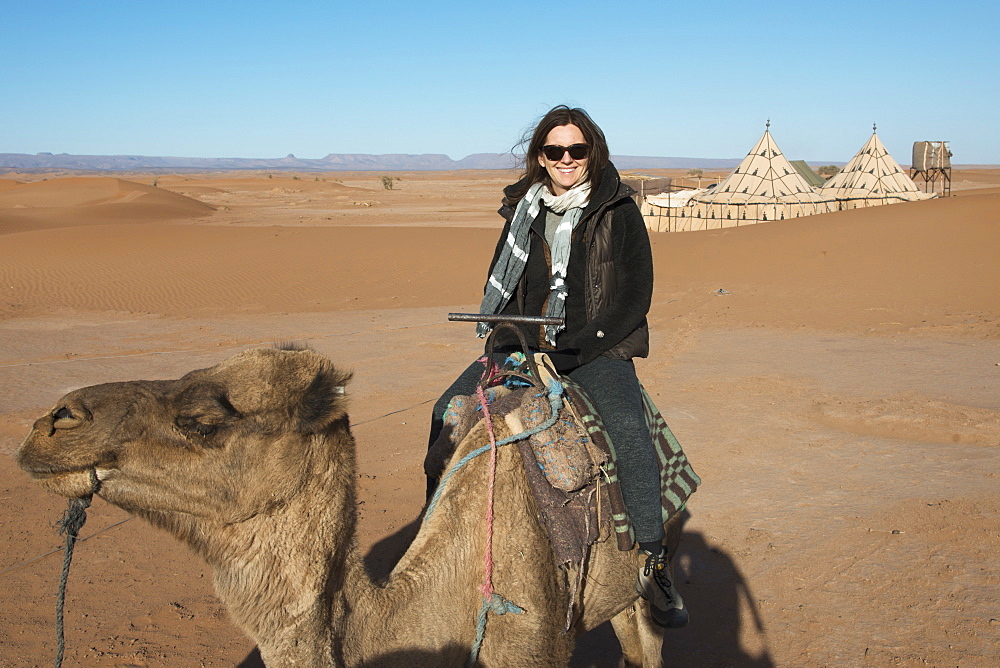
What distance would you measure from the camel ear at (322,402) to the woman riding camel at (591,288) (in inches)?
39.7

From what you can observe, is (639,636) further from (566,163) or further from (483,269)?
(483,269)

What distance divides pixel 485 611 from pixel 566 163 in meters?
1.91

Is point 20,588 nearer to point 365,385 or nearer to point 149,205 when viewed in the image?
point 365,385

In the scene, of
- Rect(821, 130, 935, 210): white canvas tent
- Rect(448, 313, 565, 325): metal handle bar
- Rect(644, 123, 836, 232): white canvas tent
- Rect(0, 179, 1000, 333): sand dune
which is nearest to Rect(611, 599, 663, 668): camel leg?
Rect(448, 313, 565, 325): metal handle bar

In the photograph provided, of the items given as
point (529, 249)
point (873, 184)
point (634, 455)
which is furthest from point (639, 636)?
point (873, 184)

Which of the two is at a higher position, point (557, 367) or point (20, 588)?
point (557, 367)

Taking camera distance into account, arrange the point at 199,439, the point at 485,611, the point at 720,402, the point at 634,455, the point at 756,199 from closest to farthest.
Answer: the point at 199,439
the point at 485,611
the point at 634,455
the point at 720,402
the point at 756,199

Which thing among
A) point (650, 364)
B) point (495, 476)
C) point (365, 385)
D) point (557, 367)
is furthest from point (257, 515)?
point (650, 364)

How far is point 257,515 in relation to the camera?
7.34 feet

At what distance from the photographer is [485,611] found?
2672mm

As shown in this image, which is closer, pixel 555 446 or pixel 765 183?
pixel 555 446

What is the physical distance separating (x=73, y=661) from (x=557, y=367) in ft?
10.3

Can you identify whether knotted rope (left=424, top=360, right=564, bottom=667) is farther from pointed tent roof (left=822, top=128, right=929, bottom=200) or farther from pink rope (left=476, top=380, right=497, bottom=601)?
pointed tent roof (left=822, top=128, right=929, bottom=200)

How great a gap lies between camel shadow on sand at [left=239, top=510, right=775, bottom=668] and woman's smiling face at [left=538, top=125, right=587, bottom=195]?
185cm
